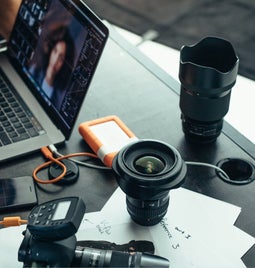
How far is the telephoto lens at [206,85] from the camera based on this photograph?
1.02 metres

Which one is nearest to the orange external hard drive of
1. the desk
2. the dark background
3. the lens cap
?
the desk

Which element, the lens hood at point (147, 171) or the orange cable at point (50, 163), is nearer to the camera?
the lens hood at point (147, 171)

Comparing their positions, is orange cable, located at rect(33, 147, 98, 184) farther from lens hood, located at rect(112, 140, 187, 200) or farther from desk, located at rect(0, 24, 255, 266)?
lens hood, located at rect(112, 140, 187, 200)

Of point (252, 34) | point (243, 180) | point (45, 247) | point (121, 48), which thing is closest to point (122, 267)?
point (45, 247)

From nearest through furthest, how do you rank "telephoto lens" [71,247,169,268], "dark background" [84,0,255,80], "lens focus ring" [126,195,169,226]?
1. "telephoto lens" [71,247,169,268]
2. "lens focus ring" [126,195,169,226]
3. "dark background" [84,0,255,80]

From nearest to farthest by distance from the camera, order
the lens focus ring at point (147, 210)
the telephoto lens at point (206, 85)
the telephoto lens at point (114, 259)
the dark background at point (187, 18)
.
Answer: the telephoto lens at point (114, 259), the lens focus ring at point (147, 210), the telephoto lens at point (206, 85), the dark background at point (187, 18)

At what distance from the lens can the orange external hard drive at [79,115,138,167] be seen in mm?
1048

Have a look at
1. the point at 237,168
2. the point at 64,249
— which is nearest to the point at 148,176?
the point at 64,249

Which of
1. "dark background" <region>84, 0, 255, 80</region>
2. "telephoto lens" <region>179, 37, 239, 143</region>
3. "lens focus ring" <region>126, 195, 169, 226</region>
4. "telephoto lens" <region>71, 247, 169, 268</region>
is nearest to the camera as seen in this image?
"telephoto lens" <region>71, 247, 169, 268</region>

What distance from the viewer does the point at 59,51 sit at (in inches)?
44.0

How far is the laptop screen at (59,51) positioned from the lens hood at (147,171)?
164 mm

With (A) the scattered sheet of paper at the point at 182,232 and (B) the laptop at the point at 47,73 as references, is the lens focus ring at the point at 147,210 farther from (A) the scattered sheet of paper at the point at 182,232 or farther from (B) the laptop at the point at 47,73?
(B) the laptop at the point at 47,73

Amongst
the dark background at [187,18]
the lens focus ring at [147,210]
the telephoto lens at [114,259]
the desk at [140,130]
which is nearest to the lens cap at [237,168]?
the desk at [140,130]

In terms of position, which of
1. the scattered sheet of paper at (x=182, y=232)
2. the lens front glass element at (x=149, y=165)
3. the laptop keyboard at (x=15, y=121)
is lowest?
the laptop keyboard at (x=15, y=121)
